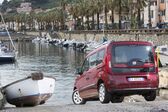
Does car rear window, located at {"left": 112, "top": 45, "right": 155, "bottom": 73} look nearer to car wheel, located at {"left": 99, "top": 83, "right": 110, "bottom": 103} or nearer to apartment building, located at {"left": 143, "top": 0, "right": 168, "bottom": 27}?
car wheel, located at {"left": 99, "top": 83, "right": 110, "bottom": 103}

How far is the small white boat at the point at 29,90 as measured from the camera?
17750 mm

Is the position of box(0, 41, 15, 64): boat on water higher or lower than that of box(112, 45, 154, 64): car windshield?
lower

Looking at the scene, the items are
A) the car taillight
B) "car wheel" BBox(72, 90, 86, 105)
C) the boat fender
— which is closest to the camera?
the car taillight

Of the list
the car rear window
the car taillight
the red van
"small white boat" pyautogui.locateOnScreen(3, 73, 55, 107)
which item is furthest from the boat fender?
the car rear window

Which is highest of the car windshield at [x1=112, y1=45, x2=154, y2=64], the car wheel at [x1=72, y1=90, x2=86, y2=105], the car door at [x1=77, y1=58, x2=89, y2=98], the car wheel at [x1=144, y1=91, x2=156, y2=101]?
the car windshield at [x1=112, y1=45, x2=154, y2=64]

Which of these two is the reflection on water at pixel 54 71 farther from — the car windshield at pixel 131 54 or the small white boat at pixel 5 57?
the car windshield at pixel 131 54

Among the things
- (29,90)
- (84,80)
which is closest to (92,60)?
(84,80)

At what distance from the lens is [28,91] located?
18.0 m

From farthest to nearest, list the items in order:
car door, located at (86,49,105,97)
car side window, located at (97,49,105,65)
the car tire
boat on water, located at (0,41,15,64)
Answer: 1. boat on water, located at (0,41,15,64)
2. car door, located at (86,49,105,97)
3. car side window, located at (97,49,105,65)
4. the car tire

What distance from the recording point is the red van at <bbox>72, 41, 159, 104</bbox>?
1584cm

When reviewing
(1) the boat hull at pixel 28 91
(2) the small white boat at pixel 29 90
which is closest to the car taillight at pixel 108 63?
(2) the small white boat at pixel 29 90

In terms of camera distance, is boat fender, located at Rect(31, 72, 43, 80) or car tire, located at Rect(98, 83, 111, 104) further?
boat fender, located at Rect(31, 72, 43, 80)

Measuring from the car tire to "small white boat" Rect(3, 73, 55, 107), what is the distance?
238 centimetres

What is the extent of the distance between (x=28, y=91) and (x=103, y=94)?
3.02 m
